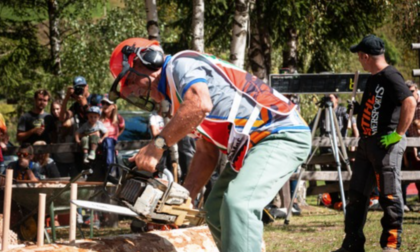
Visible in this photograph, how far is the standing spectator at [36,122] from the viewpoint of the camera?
33.9ft

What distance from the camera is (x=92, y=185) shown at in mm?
7645

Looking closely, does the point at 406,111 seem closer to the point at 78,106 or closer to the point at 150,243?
the point at 150,243

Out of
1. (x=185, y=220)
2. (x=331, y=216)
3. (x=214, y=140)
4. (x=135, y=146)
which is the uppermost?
(x=214, y=140)

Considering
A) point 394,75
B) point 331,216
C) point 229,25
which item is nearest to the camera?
point 394,75

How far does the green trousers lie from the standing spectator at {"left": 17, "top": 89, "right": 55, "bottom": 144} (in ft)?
21.8

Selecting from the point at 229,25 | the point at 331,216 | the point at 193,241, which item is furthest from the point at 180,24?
the point at 193,241

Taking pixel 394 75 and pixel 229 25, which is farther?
pixel 229 25

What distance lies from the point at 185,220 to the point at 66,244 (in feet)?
2.79

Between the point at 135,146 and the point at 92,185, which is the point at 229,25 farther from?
the point at 92,185

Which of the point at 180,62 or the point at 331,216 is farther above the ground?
the point at 180,62

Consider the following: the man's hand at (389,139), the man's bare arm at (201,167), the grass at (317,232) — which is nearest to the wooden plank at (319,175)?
the grass at (317,232)

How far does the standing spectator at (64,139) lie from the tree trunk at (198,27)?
2593 mm

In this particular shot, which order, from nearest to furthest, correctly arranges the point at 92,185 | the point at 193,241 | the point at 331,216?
the point at 193,241 → the point at 92,185 → the point at 331,216

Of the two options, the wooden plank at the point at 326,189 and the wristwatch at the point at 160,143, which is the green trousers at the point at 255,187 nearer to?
the wristwatch at the point at 160,143
